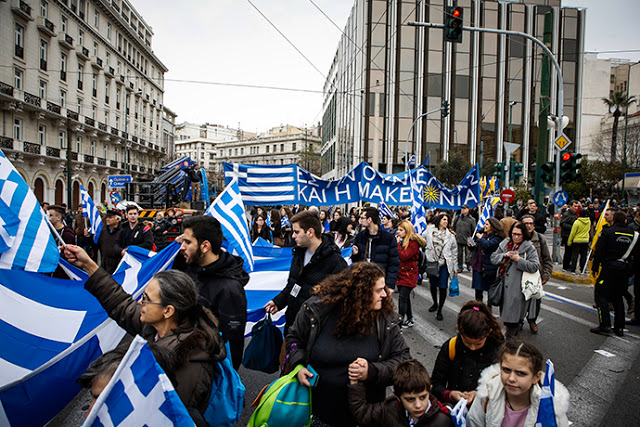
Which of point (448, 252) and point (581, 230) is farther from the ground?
point (581, 230)

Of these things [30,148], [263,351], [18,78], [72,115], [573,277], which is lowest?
[573,277]

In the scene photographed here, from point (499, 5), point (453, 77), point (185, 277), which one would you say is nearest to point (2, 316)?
point (185, 277)

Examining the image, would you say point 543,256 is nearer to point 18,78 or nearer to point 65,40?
point 18,78

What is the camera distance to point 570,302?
330 inches

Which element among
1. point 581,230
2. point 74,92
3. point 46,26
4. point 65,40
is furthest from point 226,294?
point 74,92

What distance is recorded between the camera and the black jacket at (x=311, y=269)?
373 cm

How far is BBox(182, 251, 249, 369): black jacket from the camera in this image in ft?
9.35

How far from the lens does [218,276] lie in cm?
297

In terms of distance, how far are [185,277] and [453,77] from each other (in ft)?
151

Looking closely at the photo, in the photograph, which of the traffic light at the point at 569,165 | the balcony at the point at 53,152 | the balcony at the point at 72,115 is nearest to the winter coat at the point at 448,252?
the traffic light at the point at 569,165

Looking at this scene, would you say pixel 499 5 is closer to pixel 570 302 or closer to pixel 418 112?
pixel 418 112

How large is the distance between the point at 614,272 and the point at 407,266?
9.79 ft

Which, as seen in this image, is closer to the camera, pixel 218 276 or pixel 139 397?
pixel 139 397

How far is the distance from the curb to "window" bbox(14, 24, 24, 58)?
39684mm
